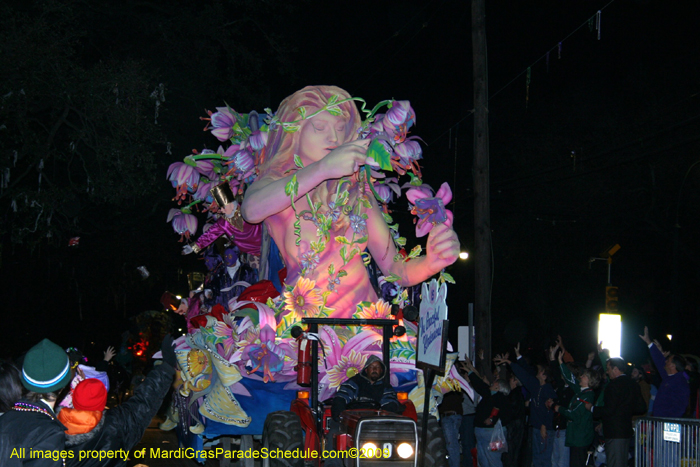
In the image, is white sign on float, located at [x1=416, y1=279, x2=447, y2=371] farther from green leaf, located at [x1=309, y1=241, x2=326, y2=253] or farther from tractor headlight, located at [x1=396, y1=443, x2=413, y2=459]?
green leaf, located at [x1=309, y1=241, x2=326, y2=253]

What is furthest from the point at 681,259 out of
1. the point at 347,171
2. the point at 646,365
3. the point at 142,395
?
the point at 142,395

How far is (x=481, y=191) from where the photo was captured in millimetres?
12234

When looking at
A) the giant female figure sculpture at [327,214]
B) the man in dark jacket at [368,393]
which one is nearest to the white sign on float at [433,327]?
the man in dark jacket at [368,393]

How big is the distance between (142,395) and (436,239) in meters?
3.14

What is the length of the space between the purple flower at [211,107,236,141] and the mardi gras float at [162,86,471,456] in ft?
0.04

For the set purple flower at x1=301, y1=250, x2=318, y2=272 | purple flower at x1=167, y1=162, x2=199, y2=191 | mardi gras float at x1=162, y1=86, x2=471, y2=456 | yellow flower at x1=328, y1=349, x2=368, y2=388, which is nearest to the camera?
mardi gras float at x1=162, y1=86, x2=471, y2=456

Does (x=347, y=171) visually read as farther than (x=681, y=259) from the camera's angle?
No

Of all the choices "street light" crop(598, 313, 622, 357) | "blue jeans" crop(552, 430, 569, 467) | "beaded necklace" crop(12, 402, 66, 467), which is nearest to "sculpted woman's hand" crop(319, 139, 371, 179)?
"beaded necklace" crop(12, 402, 66, 467)

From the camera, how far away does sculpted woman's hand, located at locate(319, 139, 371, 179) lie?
5.76 m

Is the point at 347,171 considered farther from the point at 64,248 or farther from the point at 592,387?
the point at 64,248

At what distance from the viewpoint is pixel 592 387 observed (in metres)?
9.26

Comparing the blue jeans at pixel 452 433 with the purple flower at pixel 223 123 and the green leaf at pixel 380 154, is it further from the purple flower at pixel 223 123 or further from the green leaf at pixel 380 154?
the green leaf at pixel 380 154

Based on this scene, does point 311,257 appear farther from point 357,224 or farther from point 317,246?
point 357,224

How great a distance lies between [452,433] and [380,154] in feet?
19.4
